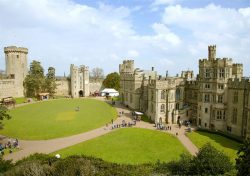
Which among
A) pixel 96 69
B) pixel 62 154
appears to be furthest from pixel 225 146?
pixel 96 69

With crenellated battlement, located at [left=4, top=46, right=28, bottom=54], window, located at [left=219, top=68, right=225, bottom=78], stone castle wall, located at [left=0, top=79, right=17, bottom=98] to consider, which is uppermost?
crenellated battlement, located at [left=4, top=46, right=28, bottom=54]

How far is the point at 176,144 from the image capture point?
3931cm

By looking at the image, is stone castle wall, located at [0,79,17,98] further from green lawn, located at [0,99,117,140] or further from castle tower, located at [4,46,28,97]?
green lawn, located at [0,99,117,140]

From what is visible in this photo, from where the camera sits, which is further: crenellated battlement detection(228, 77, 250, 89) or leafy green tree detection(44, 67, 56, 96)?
leafy green tree detection(44, 67, 56, 96)

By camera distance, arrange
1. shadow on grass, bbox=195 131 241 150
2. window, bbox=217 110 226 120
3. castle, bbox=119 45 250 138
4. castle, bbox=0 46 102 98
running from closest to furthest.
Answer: shadow on grass, bbox=195 131 241 150, castle, bbox=119 45 250 138, window, bbox=217 110 226 120, castle, bbox=0 46 102 98

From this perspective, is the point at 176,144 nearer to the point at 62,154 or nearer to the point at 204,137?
the point at 204,137

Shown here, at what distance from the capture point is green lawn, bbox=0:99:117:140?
4319 centimetres

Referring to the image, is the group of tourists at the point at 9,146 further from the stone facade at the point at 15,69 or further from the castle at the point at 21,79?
the stone facade at the point at 15,69

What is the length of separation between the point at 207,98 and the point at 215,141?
37.7ft

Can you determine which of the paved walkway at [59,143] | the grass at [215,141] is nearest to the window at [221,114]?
the grass at [215,141]

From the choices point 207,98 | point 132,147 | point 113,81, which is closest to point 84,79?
point 113,81

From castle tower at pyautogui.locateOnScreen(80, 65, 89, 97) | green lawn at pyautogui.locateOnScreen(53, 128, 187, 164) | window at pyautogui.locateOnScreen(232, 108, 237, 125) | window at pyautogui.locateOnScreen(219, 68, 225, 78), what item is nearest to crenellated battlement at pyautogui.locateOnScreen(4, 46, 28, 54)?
castle tower at pyautogui.locateOnScreen(80, 65, 89, 97)

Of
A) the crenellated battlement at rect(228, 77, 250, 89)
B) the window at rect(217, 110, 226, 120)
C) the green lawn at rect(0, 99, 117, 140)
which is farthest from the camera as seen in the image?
the window at rect(217, 110, 226, 120)

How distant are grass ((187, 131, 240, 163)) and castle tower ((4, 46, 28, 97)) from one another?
69206 mm
